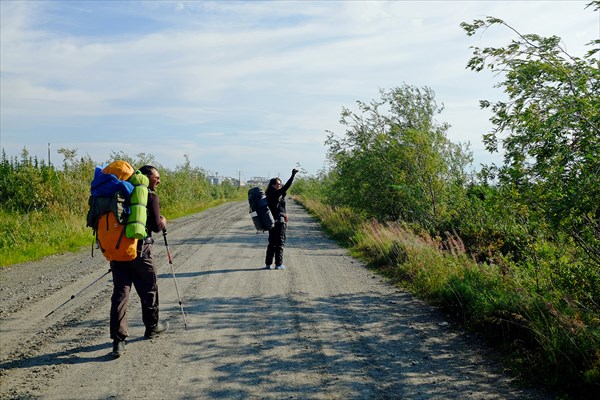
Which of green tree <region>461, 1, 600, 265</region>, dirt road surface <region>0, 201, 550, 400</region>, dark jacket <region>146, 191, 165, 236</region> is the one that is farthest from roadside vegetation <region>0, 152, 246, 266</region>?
green tree <region>461, 1, 600, 265</region>

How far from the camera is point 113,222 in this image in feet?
18.9

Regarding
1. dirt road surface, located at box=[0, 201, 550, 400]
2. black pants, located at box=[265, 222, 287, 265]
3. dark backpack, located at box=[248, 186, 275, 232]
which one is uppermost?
dark backpack, located at box=[248, 186, 275, 232]

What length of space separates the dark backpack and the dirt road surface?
1477 millimetres

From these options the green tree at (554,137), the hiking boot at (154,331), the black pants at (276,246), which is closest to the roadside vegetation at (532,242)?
the green tree at (554,137)

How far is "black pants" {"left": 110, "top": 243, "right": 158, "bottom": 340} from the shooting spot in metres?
5.76

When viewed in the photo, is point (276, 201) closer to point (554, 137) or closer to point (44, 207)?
point (554, 137)

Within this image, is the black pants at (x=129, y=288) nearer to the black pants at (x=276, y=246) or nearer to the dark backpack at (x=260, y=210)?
the dark backpack at (x=260, y=210)

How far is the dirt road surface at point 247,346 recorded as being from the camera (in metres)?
4.76

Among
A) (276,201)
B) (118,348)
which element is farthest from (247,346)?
(276,201)

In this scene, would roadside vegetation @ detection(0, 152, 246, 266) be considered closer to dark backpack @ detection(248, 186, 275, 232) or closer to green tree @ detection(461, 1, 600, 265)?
dark backpack @ detection(248, 186, 275, 232)

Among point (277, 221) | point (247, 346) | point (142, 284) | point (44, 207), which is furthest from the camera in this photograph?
point (44, 207)

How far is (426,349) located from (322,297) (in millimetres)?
2970

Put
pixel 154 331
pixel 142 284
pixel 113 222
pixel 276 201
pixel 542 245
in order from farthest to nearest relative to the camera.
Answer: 1. pixel 276 201
2. pixel 542 245
3. pixel 154 331
4. pixel 142 284
5. pixel 113 222

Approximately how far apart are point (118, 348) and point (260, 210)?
6338 mm
